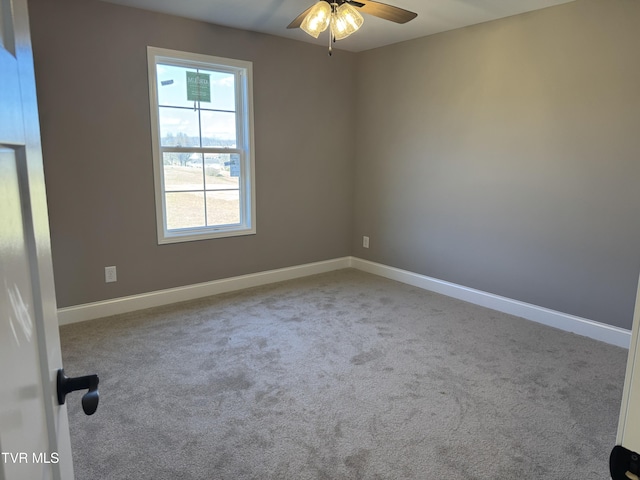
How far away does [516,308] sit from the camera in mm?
3572

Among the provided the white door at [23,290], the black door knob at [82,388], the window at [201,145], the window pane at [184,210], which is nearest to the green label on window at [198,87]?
the window at [201,145]

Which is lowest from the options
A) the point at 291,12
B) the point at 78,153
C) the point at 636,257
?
the point at 636,257

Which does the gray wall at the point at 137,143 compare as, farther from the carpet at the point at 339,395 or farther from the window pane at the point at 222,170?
the carpet at the point at 339,395

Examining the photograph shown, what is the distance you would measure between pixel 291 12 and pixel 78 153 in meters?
2.00

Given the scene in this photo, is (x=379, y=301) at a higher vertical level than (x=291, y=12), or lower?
lower

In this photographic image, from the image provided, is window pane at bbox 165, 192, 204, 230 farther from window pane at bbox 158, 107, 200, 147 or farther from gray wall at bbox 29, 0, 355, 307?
window pane at bbox 158, 107, 200, 147

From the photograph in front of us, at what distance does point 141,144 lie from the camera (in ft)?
11.3

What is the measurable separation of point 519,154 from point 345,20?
1879mm

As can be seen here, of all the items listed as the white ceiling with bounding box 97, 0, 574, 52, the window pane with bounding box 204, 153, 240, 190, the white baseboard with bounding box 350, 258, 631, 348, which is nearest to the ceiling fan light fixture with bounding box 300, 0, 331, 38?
the white ceiling with bounding box 97, 0, 574, 52

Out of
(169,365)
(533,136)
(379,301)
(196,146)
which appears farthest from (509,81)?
(169,365)

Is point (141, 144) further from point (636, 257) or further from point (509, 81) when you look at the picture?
point (636, 257)

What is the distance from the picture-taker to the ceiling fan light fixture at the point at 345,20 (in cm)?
243

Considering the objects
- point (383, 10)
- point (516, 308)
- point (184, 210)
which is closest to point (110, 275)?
point (184, 210)

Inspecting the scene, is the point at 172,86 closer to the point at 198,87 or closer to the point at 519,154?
the point at 198,87
